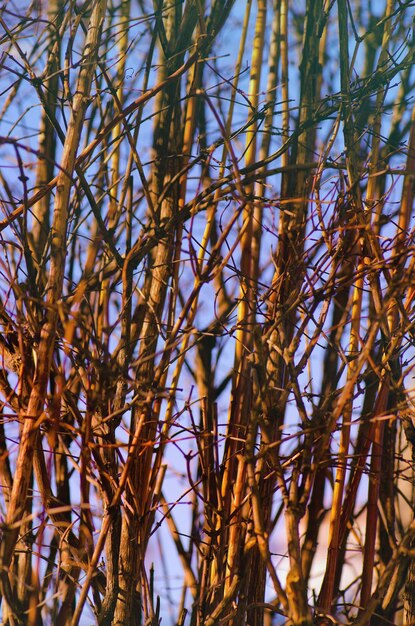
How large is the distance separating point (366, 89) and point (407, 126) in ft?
1.26

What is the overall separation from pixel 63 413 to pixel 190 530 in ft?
1.16

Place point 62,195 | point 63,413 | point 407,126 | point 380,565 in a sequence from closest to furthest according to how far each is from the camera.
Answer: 1. point 62,195
2. point 63,413
3. point 380,565
4. point 407,126

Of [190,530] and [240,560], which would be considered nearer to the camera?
[240,560]

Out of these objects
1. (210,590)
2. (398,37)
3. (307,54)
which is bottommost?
(210,590)

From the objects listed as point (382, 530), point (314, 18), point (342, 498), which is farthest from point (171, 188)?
point (382, 530)

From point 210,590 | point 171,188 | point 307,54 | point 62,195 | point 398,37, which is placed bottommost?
point 210,590

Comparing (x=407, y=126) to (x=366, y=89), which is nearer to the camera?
(x=366, y=89)

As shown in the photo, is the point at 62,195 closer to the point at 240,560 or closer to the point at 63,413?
the point at 63,413

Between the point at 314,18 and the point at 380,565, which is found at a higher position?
the point at 314,18

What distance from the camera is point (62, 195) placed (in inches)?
31.0

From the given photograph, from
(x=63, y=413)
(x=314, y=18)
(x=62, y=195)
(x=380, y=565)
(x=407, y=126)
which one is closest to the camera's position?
(x=62, y=195)

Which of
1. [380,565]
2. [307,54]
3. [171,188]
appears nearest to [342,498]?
[380,565]

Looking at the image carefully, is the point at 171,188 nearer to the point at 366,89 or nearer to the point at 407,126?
the point at 366,89

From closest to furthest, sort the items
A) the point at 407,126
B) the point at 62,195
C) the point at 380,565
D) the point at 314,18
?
1. the point at 62,195
2. the point at 314,18
3. the point at 380,565
4. the point at 407,126
